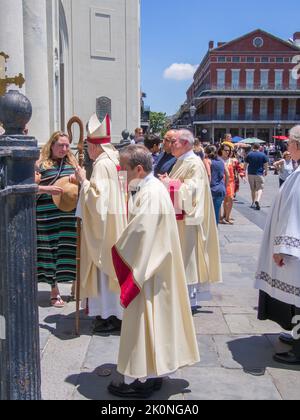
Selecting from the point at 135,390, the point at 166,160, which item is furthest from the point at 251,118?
the point at 135,390

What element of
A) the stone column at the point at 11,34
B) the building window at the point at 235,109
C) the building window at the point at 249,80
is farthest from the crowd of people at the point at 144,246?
the building window at the point at 249,80

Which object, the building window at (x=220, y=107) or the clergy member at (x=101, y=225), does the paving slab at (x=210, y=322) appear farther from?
Result: the building window at (x=220, y=107)

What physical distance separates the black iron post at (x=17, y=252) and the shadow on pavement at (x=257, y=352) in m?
2.00

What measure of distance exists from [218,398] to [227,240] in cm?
609

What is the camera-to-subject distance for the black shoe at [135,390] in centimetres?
345

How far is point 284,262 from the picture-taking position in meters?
4.05

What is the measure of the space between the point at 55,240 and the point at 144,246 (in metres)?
2.46

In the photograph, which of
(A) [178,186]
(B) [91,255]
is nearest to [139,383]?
(B) [91,255]

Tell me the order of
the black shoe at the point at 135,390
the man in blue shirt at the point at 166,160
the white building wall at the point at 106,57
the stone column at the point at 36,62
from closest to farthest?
the black shoe at the point at 135,390, the man in blue shirt at the point at 166,160, the stone column at the point at 36,62, the white building wall at the point at 106,57

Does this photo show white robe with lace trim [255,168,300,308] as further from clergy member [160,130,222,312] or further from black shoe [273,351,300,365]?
clergy member [160,130,222,312]

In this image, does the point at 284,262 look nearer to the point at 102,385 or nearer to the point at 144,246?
the point at 144,246

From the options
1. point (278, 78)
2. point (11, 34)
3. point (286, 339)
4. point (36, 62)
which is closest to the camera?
point (286, 339)

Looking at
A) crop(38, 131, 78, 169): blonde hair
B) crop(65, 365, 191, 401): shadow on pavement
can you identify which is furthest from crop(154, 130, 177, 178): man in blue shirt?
crop(65, 365, 191, 401): shadow on pavement
